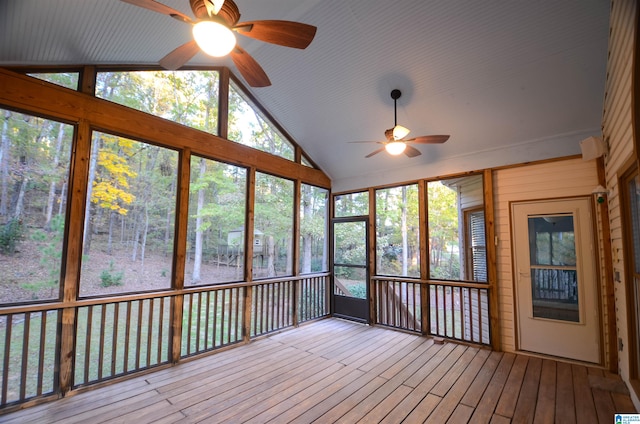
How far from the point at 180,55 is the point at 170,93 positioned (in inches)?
69.0

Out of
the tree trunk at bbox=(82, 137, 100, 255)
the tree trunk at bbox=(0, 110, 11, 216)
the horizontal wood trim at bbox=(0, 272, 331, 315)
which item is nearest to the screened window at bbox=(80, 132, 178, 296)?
the tree trunk at bbox=(82, 137, 100, 255)

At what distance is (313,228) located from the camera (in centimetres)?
573

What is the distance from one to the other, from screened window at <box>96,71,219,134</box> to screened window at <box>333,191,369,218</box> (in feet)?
9.25

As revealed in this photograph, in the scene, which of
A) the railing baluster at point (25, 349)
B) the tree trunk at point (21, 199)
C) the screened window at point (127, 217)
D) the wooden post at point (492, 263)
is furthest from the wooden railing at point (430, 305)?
the tree trunk at point (21, 199)

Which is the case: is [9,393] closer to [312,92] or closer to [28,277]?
[28,277]

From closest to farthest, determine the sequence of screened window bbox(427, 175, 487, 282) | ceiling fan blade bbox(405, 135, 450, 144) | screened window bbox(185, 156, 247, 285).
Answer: ceiling fan blade bbox(405, 135, 450, 144)
screened window bbox(185, 156, 247, 285)
screened window bbox(427, 175, 487, 282)

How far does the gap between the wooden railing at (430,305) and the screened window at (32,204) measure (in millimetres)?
4508

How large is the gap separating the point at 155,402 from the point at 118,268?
4.72ft

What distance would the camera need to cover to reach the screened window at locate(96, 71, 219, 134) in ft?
10.8

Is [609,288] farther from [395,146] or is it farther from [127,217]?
[127,217]

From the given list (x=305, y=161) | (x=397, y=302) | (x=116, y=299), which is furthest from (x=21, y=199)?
(x=397, y=302)

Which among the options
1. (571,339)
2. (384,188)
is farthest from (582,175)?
(384,188)

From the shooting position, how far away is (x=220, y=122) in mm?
4223

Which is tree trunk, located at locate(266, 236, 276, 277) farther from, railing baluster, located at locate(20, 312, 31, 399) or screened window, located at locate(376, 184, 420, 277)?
railing baluster, located at locate(20, 312, 31, 399)
